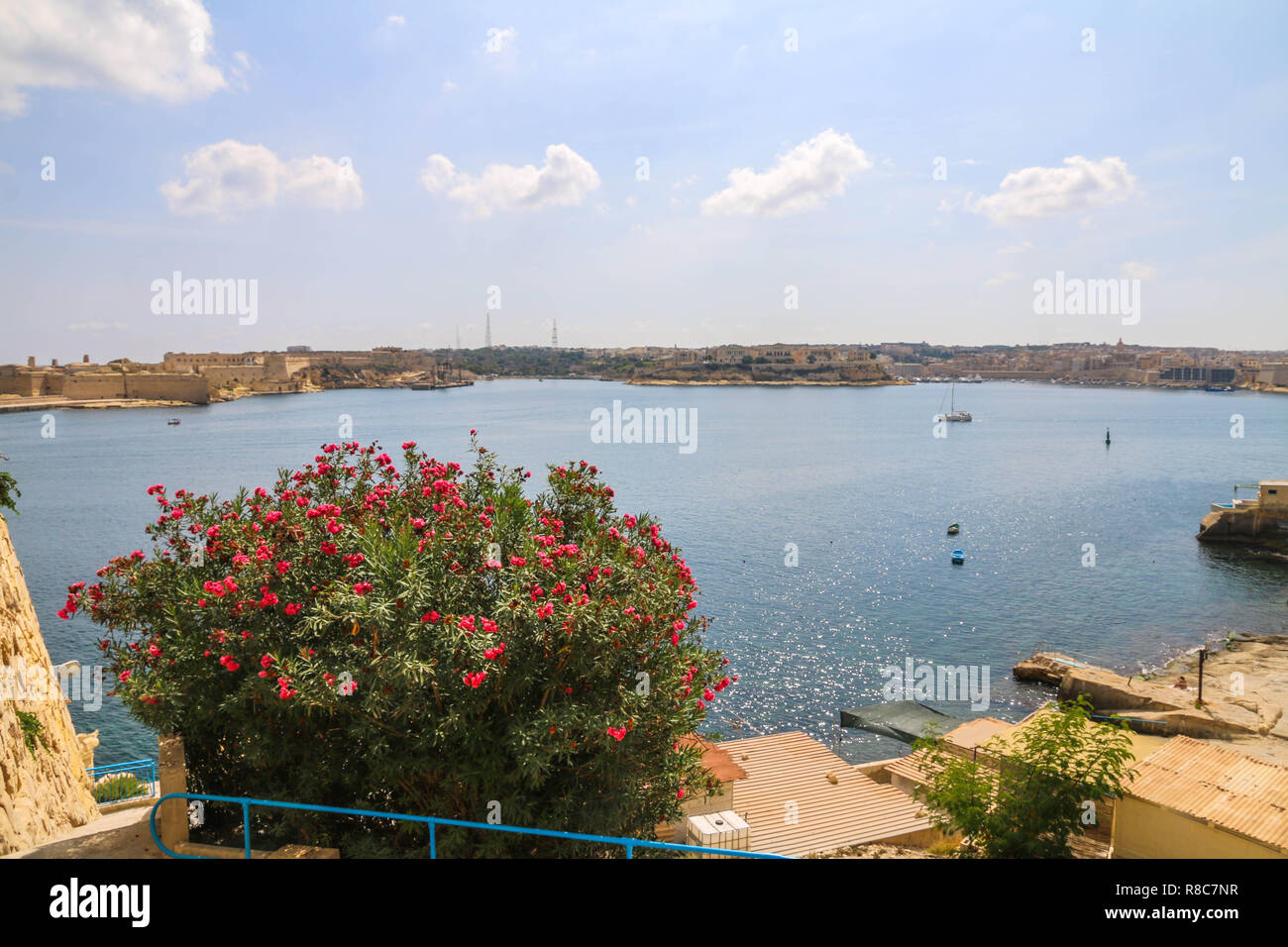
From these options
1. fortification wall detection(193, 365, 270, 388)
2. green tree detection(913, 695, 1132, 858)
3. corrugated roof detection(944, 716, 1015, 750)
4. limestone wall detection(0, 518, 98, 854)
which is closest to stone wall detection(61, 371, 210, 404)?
fortification wall detection(193, 365, 270, 388)

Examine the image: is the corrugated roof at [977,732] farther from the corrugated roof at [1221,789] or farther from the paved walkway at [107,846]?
the paved walkway at [107,846]

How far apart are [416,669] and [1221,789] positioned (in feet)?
44.2

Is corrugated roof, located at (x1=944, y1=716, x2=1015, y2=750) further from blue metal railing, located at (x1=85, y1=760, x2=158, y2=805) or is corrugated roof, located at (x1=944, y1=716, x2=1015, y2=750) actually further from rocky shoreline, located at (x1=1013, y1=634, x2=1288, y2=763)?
blue metal railing, located at (x1=85, y1=760, x2=158, y2=805)

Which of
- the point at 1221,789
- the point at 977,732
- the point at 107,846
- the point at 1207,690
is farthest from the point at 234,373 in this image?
the point at 1221,789

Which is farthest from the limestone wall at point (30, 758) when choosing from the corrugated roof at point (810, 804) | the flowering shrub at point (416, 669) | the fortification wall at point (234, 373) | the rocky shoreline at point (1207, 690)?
the fortification wall at point (234, 373)

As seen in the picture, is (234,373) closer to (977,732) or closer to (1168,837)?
(977,732)

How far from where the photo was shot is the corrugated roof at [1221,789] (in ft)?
38.3

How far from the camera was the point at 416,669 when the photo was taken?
241 inches

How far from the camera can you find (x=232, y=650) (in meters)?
6.94

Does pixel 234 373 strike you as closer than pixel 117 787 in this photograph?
No

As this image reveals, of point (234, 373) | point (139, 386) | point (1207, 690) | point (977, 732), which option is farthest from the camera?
point (234, 373)

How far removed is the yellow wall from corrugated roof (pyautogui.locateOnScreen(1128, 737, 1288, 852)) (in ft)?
0.44
